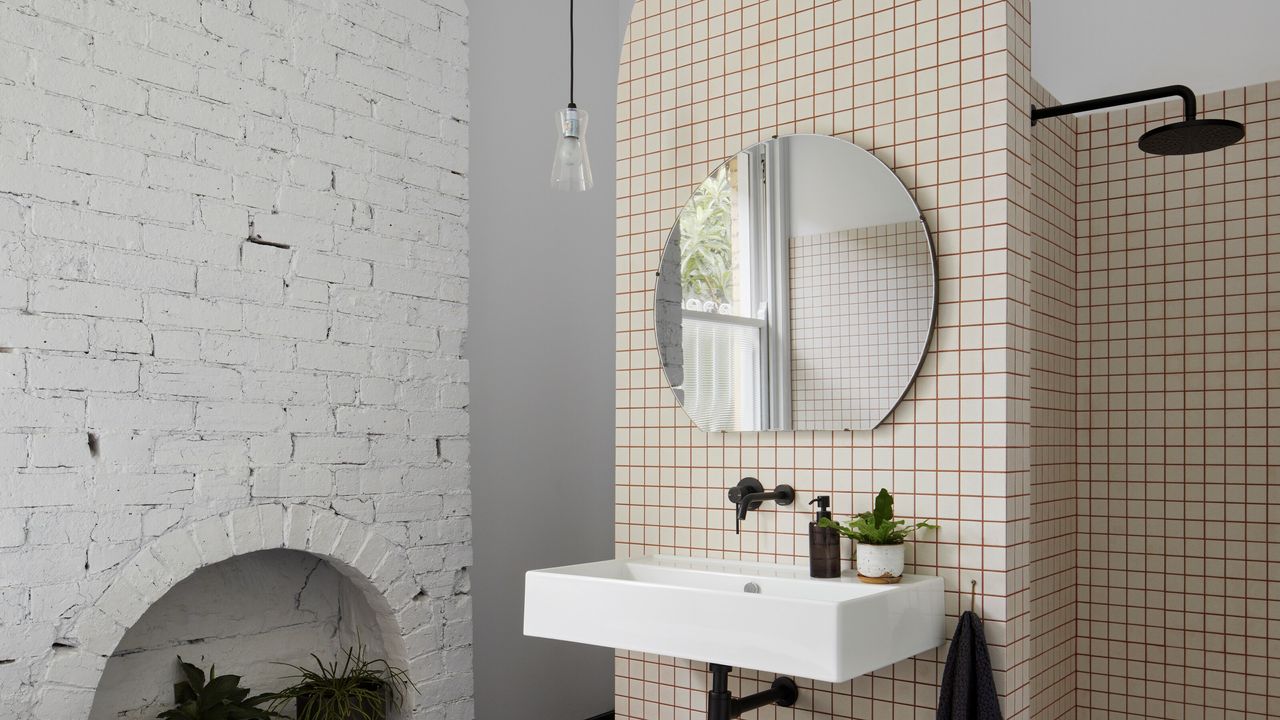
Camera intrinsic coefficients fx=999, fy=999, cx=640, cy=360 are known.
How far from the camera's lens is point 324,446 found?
2.54 m

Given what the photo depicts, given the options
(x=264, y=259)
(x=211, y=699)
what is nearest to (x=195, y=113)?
(x=264, y=259)

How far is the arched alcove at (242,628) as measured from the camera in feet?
7.88

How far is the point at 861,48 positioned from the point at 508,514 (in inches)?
77.2

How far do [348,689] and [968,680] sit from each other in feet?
5.21

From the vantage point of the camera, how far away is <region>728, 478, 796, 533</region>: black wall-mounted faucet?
231 centimetres

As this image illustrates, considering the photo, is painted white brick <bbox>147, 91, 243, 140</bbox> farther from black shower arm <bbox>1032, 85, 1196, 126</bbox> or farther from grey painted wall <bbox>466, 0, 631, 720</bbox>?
black shower arm <bbox>1032, 85, 1196, 126</bbox>

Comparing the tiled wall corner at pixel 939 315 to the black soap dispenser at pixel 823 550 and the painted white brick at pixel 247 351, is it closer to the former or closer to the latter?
the black soap dispenser at pixel 823 550

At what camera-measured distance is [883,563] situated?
2029 mm

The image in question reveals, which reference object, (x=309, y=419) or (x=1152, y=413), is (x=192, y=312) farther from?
(x=1152, y=413)

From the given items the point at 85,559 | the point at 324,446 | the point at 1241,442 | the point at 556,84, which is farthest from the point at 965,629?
the point at 556,84

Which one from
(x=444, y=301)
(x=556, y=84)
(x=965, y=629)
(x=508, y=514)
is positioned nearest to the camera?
(x=965, y=629)

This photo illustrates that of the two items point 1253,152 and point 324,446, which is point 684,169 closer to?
point 324,446

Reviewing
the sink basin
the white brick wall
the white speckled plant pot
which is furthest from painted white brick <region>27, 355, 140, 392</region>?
the white speckled plant pot

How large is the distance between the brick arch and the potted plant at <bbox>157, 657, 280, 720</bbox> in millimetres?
304
